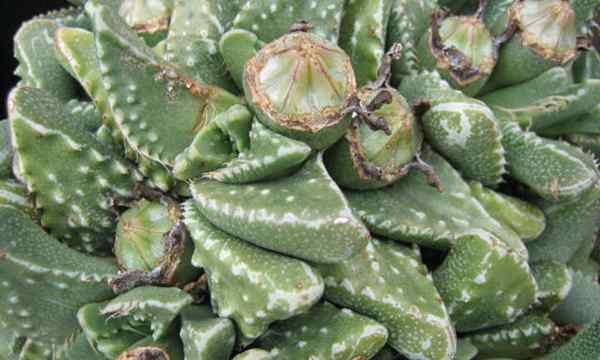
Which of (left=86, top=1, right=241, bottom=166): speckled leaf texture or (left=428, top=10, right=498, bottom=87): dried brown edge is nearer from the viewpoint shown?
(left=86, top=1, right=241, bottom=166): speckled leaf texture

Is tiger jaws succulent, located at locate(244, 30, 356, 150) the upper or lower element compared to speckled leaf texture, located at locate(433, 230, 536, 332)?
upper

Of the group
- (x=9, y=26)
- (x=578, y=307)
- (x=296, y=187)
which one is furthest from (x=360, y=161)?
(x=9, y=26)

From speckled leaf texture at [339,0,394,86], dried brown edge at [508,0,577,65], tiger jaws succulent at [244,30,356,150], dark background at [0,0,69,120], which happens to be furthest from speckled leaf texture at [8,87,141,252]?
dark background at [0,0,69,120]

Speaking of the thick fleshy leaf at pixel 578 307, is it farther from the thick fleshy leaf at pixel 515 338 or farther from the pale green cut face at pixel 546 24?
the pale green cut face at pixel 546 24

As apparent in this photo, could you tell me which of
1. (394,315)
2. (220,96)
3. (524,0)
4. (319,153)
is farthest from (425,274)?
(524,0)

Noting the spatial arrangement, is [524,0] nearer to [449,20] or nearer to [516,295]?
[449,20]

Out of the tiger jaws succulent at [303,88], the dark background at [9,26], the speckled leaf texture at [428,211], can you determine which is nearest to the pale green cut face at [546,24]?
the speckled leaf texture at [428,211]

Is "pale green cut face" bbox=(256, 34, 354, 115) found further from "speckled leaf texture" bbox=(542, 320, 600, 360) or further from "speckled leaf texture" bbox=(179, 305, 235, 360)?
"speckled leaf texture" bbox=(542, 320, 600, 360)
